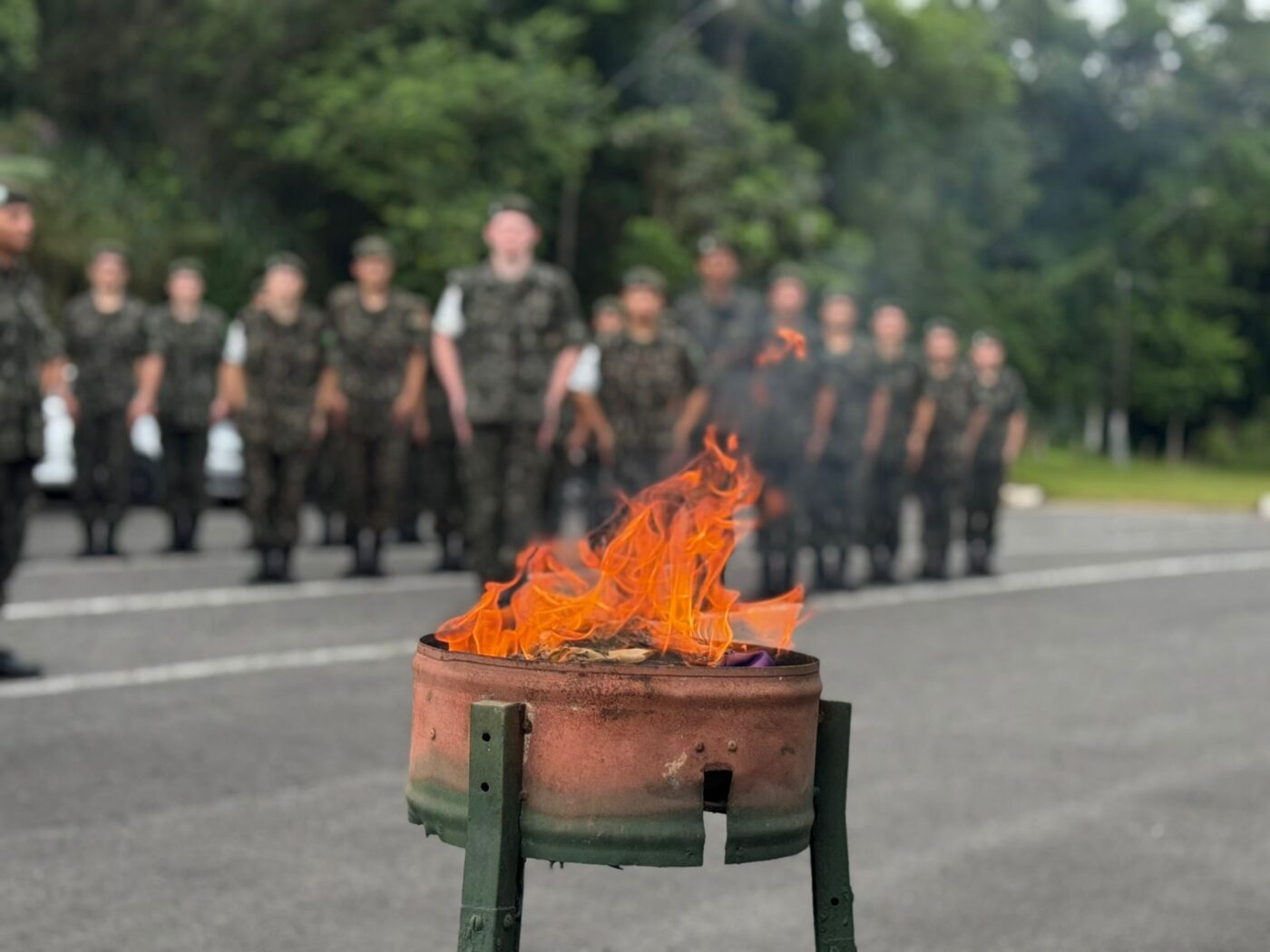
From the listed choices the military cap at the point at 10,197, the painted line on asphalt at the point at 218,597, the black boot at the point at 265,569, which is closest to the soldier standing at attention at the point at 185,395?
the painted line on asphalt at the point at 218,597

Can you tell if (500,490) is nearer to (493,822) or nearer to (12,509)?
(12,509)

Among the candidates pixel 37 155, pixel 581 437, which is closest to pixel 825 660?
pixel 581 437

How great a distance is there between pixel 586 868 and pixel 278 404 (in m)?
8.26

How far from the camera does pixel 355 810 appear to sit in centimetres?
668

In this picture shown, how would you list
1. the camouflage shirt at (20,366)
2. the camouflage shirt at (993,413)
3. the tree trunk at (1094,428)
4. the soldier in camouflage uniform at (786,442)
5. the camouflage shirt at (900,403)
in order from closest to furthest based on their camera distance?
1. the camouflage shirt at (20,366)
2. the soldier in camouflage uniform at (786,442)
3. the camouflage shirt at (900,403)
4. the camouflage shirt at (993,413)
5. the tree trunk at (1094,428)

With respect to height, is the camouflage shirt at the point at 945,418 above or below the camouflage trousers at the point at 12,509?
above

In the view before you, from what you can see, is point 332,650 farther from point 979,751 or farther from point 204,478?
point 204,478

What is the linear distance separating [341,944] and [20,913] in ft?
2.65

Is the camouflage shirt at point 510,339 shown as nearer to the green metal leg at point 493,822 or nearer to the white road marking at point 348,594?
the white road marking at point 348,594

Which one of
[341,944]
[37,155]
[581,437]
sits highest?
[37,155]

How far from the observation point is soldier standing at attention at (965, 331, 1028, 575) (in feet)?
56.2

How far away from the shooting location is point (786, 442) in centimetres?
1466

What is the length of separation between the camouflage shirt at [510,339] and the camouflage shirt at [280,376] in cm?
231

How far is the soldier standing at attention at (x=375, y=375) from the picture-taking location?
14.6m
